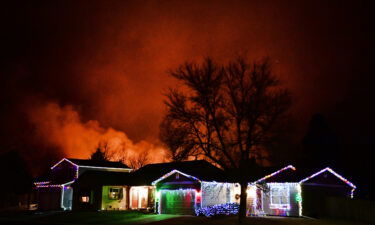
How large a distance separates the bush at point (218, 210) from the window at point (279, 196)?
3.30m

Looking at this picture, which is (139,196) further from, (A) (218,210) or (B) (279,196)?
(B) (279,196)

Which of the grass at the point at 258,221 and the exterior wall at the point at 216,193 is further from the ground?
the exterior wall at the point at 216,193

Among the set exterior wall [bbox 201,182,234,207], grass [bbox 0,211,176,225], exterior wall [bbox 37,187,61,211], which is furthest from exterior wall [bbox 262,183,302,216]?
exterior wall [bbox 37,187,61,211]

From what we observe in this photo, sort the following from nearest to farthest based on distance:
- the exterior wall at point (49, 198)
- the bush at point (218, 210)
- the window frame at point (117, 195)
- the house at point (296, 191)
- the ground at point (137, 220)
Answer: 1. the ground at point (137, 220)
2. the house at point (296, 191)
3. the bush at point (218, 210)
4. the window frame at point (117, 195)
5. the exterior wall at point (49, 198)

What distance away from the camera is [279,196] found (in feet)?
118

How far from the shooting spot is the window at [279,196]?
35344 millimetres

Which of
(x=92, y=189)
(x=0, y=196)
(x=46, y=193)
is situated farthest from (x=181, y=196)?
(x=0, y=196)

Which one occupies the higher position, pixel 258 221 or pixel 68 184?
pixel 68 184

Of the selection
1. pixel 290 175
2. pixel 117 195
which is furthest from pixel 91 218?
pixel 290 175

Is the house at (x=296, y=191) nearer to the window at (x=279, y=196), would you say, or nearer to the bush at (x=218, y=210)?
the window at (x=279, y=196)

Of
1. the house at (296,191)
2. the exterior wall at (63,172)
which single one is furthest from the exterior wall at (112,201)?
the house at (296,191)

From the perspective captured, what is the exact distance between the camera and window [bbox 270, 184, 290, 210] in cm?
3534

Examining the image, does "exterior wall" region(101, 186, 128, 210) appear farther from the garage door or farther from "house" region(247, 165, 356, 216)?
"house" region(247, 165, 356, 216)

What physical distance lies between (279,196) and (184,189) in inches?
345
